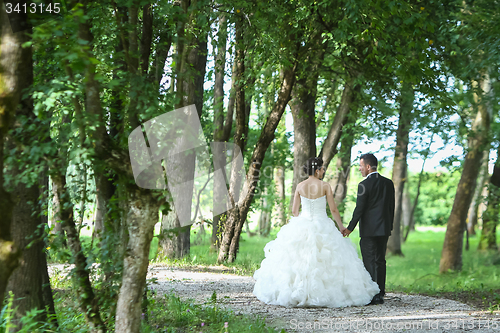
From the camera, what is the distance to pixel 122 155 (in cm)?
384

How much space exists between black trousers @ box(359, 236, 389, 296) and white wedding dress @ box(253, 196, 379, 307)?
135 mm

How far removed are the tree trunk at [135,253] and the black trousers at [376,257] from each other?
13.9 feet

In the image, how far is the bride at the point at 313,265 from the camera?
260 inches

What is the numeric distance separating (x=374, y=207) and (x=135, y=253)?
4290 millimetres

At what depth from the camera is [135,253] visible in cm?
380

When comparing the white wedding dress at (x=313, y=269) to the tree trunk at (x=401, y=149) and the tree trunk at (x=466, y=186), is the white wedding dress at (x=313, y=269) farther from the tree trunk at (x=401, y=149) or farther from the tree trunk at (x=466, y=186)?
the tree trunk at (x=466, y=186)

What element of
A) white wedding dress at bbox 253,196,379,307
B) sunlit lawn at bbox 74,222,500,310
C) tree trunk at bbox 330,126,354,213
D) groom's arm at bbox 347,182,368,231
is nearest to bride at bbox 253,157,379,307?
white wedding dress at bbox 253,196,379,307

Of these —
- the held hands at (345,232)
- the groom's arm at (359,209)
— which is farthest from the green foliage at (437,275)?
the groom's arm at (359,209)

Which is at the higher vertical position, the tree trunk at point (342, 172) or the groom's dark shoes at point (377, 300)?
the tree trunk at point (342, 172)

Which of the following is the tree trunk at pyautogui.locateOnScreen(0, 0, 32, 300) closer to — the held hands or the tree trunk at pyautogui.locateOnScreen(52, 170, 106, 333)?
the tree trunk at pyautogui.locateOnScreen(52, 170, 106, 333)

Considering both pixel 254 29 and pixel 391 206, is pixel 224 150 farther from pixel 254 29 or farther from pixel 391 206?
pixel 391 206

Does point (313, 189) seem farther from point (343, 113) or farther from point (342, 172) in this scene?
point (342, 172)

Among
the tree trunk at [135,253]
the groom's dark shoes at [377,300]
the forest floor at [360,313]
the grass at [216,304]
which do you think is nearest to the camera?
A: the tree trunk at [135,253]

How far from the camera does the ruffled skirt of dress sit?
21.6 feet
